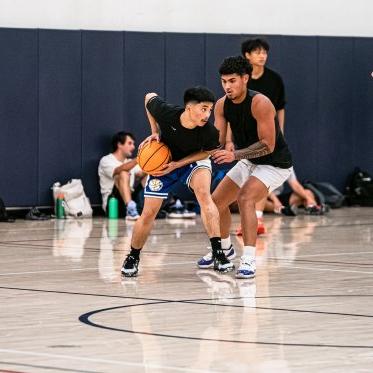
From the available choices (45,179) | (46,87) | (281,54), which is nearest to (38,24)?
(46,87)

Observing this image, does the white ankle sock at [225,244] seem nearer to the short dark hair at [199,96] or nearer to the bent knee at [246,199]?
the bent knee at [246,199]

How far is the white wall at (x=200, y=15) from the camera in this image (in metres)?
19.5

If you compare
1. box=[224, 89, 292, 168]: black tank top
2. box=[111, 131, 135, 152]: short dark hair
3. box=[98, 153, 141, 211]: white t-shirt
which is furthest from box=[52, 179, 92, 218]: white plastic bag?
box=[224, 89, 292, 168]: black tank top

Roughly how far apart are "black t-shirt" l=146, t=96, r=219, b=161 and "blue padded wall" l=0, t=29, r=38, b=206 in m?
7.80

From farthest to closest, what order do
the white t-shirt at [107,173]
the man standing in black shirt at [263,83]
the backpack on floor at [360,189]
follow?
the backpack on floor at [360,189], the white t-shirt at [107,173], the man standing in black shirt at [263,83]

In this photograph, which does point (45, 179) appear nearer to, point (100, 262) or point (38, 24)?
point (38, 24)

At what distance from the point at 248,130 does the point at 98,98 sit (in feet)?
27.0

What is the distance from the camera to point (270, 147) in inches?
469

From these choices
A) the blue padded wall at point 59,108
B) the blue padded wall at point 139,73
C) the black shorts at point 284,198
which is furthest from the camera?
the black shorts at point 284,198

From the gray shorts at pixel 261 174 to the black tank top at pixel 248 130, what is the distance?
49 mm

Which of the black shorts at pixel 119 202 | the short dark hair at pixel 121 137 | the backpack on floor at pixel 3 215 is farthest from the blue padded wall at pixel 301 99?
the backpack on floor at pixel 3 215

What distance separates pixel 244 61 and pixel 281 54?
10.2m

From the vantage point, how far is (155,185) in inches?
462

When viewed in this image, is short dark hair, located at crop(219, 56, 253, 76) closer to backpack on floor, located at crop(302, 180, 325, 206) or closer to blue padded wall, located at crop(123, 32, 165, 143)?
blue padded wall, located at crop(123, 32, 165, 143)
